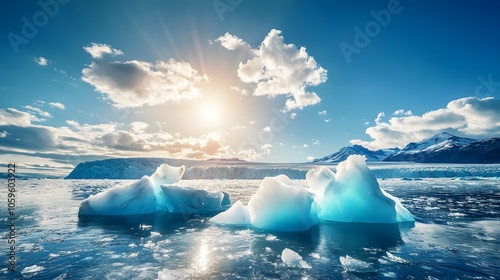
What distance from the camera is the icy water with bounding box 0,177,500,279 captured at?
5117 mm

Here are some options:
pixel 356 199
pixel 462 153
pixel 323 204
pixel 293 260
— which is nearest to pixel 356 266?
pixel 293 260

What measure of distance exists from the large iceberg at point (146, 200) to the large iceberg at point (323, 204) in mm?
3293

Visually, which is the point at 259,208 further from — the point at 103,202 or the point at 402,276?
the point at 103,202

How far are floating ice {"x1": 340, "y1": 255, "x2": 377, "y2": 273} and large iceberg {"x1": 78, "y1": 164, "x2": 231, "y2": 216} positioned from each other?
30.8 feet

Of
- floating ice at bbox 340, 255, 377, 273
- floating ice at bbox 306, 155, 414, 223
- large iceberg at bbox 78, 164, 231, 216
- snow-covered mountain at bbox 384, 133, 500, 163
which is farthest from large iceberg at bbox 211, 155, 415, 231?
snow-covered mountain at bbox 384, 133, 500, 163

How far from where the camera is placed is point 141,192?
13.5 meters

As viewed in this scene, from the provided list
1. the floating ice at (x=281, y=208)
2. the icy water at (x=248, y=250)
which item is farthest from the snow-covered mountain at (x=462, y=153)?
the floating ice at (x=281, y=208)

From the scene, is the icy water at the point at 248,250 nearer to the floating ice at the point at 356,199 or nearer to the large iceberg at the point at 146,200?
the floating ice at the point at 356,199

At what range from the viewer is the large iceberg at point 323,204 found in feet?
30.9

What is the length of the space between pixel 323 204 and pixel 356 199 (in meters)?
1.36

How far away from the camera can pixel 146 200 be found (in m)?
13.7

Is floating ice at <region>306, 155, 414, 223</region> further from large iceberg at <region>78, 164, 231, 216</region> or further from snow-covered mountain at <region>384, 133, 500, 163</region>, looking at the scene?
snow-covered mountain at <region>384, 133, 500, 163</region>

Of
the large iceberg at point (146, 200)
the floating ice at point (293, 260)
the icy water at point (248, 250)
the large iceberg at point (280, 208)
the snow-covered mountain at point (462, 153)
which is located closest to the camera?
the icy water at point (248, 250)

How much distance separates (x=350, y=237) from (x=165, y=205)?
34.1 feet
